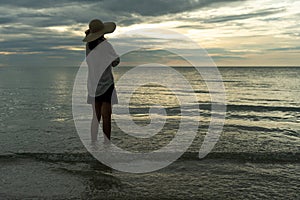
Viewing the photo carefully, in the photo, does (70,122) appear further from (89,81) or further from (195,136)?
(195,136)

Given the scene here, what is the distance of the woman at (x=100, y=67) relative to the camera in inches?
239

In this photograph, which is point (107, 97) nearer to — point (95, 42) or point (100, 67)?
point (100, 67)

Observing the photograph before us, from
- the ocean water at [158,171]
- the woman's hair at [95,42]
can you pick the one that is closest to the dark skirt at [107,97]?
the woman's hair at [95,42]

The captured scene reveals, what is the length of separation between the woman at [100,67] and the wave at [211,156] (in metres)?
0.97

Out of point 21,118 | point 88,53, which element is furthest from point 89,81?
point 21,118

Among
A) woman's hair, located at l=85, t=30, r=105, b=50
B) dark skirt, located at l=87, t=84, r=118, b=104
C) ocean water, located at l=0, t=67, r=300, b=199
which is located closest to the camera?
ocean water, located at l=0, t=67, r=300, b=199

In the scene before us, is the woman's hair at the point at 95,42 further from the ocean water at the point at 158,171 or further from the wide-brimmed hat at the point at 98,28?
the ocean water at the point at 158,171

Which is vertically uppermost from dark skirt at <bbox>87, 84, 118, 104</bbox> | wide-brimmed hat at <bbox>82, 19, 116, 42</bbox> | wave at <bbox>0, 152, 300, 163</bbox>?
wide-brimmed hat at <bbox>82, 19, 116, 42</bbox>

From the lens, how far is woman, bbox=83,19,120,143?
6.07 metres

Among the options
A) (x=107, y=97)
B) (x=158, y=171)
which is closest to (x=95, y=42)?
(x=107, y=97)

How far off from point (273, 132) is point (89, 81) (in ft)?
17.6

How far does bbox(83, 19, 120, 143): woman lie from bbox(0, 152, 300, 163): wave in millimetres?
973

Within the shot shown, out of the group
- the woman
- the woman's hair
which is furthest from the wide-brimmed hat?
the woman's hair

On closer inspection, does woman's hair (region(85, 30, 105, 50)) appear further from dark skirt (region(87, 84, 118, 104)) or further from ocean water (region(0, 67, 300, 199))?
ocean water (region(0, 67, 300, 199))
